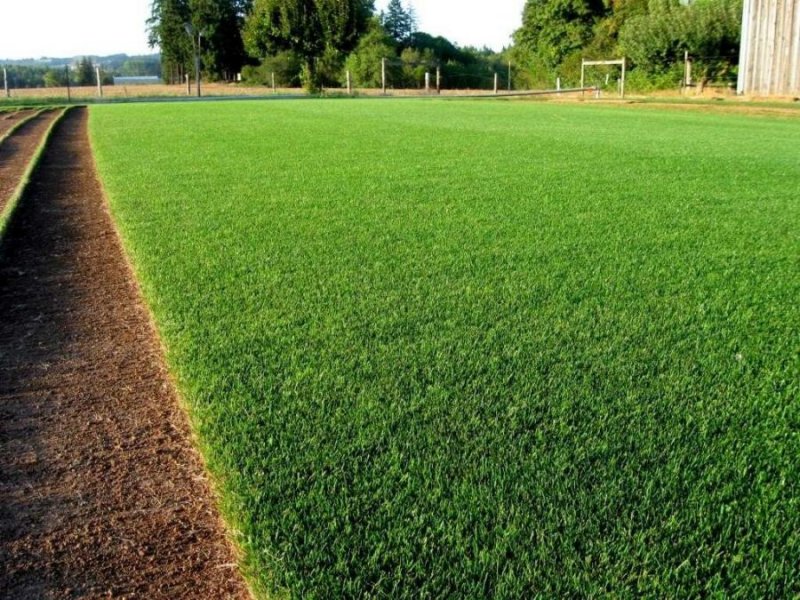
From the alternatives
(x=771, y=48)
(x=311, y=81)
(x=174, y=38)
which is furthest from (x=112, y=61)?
(x=771, y=48)

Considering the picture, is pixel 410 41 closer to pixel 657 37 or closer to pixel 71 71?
pixel 71 71

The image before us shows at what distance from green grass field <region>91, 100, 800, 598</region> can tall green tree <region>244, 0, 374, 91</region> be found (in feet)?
188

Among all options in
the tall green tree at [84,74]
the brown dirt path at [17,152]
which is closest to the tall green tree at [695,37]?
the brown dirt path at [17,152]

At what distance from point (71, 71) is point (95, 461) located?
214ft

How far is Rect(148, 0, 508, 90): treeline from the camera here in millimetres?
50812

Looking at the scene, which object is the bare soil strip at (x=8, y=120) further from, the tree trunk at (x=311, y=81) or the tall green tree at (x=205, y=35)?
the tall green tree at (x=205, y=35)

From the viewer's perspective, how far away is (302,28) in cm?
6100

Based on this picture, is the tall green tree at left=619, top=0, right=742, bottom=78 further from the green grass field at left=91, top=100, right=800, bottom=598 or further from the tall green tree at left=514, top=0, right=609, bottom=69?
the green grass field at left=91, top=100, right=800, bottom=598

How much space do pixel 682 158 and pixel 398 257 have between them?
644 cm

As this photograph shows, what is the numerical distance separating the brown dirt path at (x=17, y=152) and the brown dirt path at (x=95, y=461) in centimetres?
383

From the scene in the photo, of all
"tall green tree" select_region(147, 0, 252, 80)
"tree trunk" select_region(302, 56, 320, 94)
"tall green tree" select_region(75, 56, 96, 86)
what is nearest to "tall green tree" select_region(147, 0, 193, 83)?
"tall green tree" select_region(147, 0, 252, 80)

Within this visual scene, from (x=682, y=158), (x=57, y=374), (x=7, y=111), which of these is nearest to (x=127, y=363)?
(x=57, y=374)

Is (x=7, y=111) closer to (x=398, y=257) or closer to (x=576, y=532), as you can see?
(x=398, y=257)

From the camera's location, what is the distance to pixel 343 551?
6.40 ft
